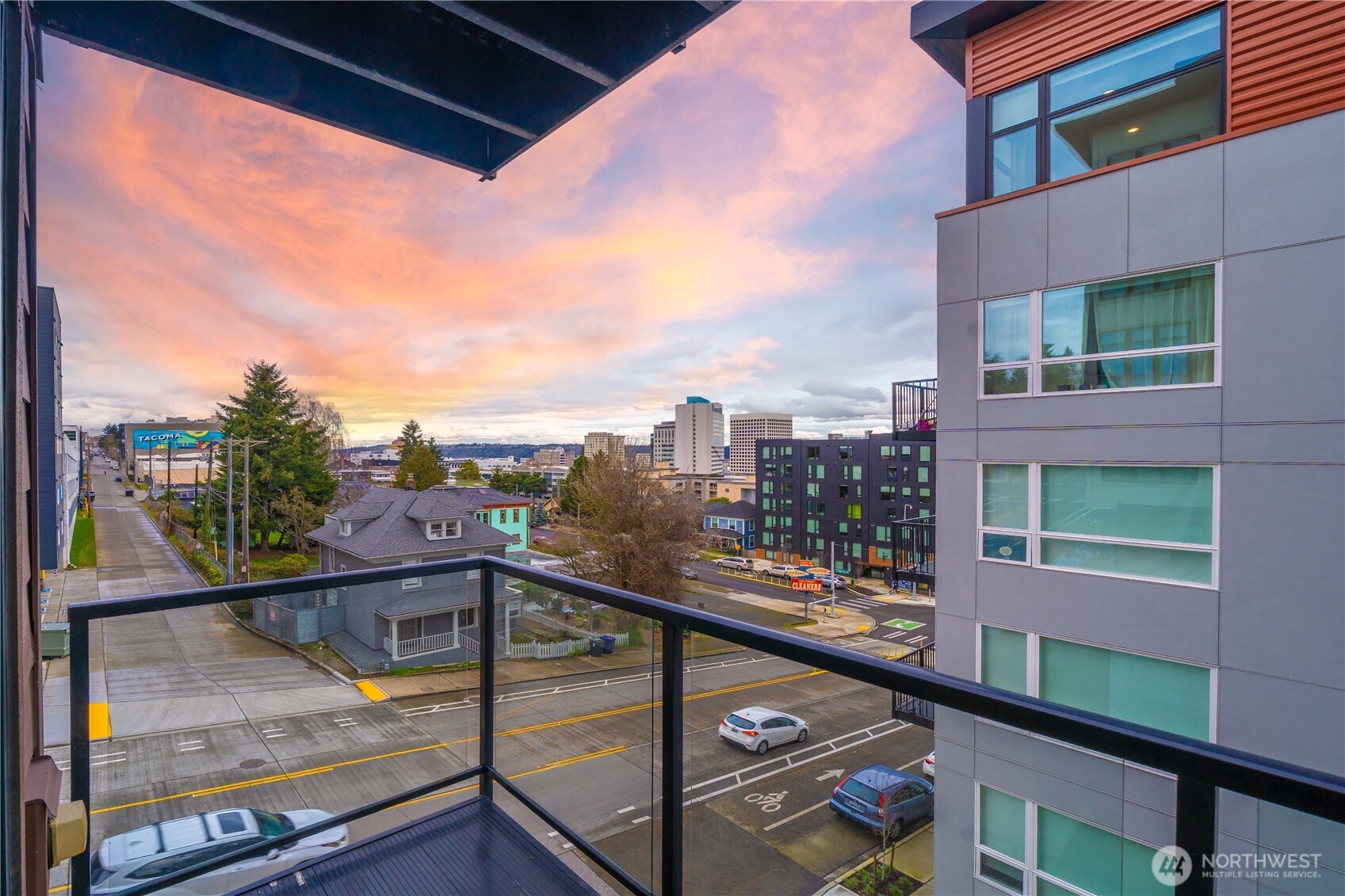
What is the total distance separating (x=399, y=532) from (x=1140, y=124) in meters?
13.8

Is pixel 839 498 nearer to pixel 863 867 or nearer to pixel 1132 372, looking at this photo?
pixel 1132 372

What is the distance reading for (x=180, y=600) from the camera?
5.02ft

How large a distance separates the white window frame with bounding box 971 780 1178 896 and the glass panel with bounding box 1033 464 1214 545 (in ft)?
12.8

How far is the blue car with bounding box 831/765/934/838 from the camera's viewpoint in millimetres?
986

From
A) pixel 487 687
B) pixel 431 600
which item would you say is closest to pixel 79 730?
pixel 431 600

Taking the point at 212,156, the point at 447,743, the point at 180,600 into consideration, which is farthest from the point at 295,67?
the point at 212,156

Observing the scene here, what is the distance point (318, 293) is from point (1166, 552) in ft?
42.6

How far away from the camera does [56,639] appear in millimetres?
1359

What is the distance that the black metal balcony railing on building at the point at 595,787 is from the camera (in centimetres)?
66

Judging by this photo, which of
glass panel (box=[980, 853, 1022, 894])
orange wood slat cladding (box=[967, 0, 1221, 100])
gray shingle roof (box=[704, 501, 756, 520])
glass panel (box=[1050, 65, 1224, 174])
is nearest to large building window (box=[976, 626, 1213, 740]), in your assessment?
glass panel (box=[980, 853, 1022, 894])

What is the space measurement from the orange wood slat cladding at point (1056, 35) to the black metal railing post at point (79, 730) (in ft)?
22.4

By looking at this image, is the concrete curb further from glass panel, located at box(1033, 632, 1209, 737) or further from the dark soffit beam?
glass panel, located at box(1033, 632, 1209, 737)

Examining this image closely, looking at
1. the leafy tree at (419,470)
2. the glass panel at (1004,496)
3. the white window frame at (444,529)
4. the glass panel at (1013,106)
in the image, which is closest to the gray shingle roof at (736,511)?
the leafy tree at (419,470)

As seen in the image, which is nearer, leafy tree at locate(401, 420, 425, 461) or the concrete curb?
the concrete curb
